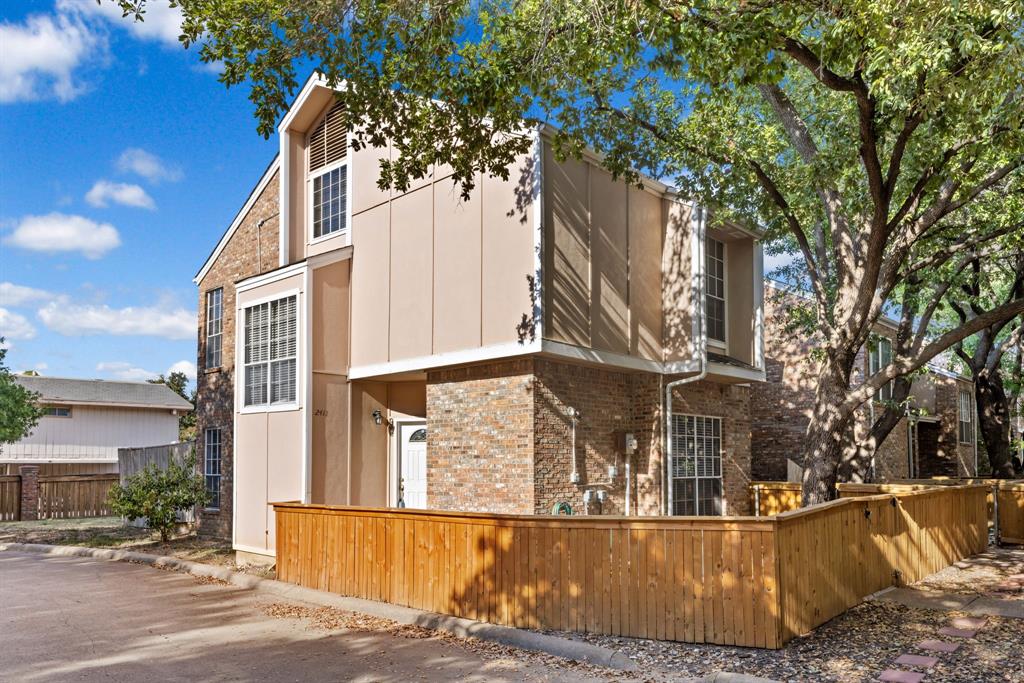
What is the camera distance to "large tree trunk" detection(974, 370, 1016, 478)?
68.9 feet

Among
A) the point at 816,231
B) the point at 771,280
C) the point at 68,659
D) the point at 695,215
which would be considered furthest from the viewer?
the point at 771,280

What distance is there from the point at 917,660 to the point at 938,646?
2.08 feet

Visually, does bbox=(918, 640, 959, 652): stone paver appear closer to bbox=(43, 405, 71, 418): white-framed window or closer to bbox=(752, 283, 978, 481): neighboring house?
bbox=(752, 283, 978, 481): neighboring house

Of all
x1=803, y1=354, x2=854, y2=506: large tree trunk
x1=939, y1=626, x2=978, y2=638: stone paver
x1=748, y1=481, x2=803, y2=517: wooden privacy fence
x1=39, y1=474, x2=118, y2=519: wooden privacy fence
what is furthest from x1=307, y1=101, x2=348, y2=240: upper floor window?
x1=39, y1=474, x2=118, y2=519: wooden privacy fence

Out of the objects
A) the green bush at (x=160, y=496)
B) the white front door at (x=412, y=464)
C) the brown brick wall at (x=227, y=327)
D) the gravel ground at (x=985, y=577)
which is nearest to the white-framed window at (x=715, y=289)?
the gravel ground at (x=985, y=577)

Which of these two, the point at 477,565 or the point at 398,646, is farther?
the point at 477,565

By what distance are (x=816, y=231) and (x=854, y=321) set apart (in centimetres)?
508

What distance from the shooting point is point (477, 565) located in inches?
362

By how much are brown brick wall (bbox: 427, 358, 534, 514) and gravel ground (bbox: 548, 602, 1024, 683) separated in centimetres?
395

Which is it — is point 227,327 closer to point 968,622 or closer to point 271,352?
point 271,352

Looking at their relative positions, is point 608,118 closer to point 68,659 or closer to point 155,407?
point 68,659

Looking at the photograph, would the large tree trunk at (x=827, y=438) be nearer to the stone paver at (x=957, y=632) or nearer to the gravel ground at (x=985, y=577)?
Result: the gravel ground at (x=985, y=577)

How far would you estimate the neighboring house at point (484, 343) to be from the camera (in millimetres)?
12422

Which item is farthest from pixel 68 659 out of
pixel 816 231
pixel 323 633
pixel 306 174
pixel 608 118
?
pixel 816 231
